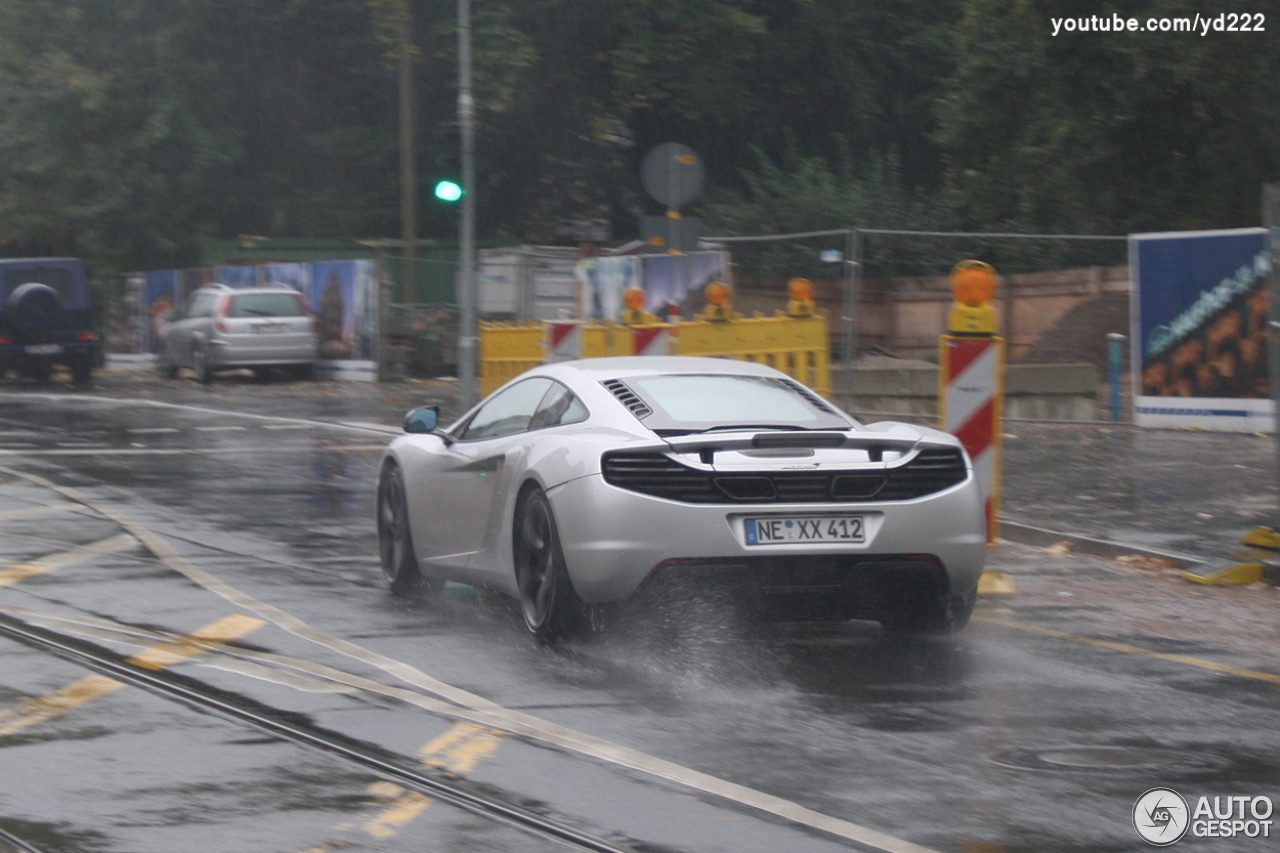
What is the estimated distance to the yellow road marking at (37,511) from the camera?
12.0m

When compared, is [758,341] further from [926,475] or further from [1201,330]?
[926,475]

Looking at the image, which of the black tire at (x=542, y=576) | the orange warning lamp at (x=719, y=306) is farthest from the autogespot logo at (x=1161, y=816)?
the orange warning lamp at (x=719, y=306)

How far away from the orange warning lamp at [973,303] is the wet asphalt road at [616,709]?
1431 millimetres

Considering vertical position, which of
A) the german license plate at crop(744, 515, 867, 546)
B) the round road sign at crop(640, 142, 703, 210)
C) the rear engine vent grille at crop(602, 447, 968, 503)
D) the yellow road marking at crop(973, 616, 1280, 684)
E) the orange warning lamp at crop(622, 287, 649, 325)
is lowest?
the yellow road marking at crop(973, 616, 1280, 684)

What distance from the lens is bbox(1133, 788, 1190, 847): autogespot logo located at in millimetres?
4641

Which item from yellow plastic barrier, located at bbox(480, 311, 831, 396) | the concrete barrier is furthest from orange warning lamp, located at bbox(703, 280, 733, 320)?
the concrete barrier

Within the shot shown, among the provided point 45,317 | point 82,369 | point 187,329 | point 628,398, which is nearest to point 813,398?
point 628,398

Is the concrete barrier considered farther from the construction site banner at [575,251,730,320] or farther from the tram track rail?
the tram track rail

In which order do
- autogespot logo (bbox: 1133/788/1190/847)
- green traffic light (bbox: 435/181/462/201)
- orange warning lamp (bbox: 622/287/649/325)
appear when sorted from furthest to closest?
green traffic light (bbox: 435/181/462/201) < orange warning lamp (bbox: 622/287/649/325) < autogespot logo (bbox: 1133/788/1190/847)

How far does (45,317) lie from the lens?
102 ft

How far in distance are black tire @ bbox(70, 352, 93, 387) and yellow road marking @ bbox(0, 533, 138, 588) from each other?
2174cm

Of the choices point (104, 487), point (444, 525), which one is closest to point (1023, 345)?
point (104, 487)

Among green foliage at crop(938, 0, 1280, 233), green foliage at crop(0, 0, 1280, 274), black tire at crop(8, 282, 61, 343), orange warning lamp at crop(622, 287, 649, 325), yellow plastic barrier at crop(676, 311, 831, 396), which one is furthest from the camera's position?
green foliage at crop(0, 0, 1280, 274)

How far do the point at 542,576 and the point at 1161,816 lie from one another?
321 centimetres
